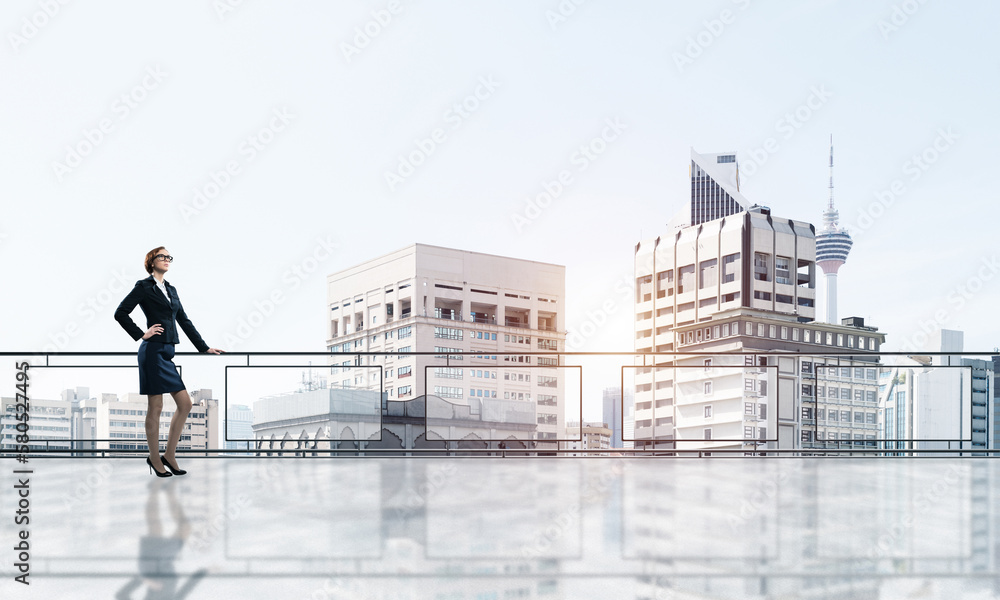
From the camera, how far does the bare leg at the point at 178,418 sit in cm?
736

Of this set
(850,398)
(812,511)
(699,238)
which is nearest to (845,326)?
(699,238)

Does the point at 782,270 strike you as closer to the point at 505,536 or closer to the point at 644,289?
the point at 644,289

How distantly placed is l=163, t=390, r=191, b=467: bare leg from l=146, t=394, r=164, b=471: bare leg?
11cm

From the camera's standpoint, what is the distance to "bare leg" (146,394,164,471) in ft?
24.0

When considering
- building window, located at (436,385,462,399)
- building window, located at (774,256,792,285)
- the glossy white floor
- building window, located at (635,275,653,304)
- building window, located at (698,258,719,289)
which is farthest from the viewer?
building window, located at (635,275,653,304)

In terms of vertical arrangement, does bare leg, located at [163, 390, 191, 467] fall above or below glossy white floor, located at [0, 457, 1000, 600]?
above

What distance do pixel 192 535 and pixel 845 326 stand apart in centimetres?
16948

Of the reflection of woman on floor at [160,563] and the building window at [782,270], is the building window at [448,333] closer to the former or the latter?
the building window at [782,270]

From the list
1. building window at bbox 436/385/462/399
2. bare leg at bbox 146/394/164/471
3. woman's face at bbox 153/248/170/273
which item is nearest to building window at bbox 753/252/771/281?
building window at bbox 436/385/462/399

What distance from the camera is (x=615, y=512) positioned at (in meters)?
6.02

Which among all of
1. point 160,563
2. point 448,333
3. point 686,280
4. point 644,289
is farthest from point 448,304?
point 160,563

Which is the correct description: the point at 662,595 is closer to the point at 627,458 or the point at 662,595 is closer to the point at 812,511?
the point at 812,511

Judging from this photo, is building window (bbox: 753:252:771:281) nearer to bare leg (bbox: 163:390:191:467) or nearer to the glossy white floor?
the glossy white floor

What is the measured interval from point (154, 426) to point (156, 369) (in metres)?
0.57
